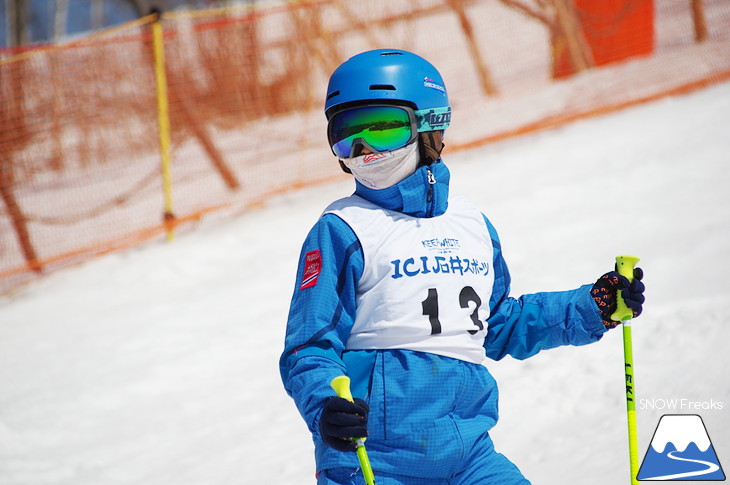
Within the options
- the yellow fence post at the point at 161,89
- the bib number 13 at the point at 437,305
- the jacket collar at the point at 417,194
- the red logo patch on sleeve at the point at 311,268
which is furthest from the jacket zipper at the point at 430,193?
the yellow fence post at the point at 161,89

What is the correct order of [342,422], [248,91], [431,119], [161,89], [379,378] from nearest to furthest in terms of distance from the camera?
[342,422] < [379,378] < [431,119] < [161,89] < [248,91]

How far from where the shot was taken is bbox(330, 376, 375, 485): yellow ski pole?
2.20 meters

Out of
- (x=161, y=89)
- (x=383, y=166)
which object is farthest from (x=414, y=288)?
(x=161, y=89)

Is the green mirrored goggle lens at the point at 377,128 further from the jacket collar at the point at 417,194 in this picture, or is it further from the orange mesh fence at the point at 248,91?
the orange mesh fence at the point at 248,91

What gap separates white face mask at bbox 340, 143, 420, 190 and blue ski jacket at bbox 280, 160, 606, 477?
5cm

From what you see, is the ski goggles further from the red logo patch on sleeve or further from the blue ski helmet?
the red logo patch on sleeve

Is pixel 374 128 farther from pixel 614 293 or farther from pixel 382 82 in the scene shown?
pixel 614 293

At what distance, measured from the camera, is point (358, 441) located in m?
2.20

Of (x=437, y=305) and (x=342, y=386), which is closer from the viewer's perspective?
(x=342, y=386)

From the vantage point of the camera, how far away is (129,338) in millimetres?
6770

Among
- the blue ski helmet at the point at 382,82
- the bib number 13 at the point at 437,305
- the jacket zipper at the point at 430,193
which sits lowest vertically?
the bib number 13 at the point at 437,305

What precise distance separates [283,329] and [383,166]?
160 inches

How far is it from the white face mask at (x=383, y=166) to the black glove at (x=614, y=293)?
28.7 inches

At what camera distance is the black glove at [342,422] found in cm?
216
